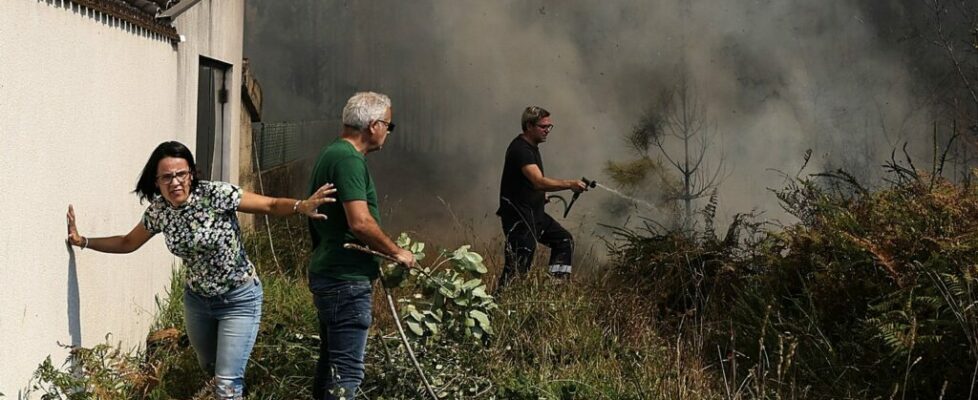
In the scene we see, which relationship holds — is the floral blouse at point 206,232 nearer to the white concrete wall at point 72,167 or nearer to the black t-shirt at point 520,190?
the white concrete wall at point 72,167

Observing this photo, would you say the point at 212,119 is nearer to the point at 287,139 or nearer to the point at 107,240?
the point at 287,139

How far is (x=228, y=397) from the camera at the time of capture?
4656 millimetres

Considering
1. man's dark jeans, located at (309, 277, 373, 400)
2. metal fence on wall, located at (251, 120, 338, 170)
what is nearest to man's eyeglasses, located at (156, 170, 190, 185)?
man's dark jeans, located at (309, 277, 373, 400)

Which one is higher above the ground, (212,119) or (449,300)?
(212,119)

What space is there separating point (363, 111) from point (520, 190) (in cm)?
278

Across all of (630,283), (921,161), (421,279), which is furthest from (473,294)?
(921,161)

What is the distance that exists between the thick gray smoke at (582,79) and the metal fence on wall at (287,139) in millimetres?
235

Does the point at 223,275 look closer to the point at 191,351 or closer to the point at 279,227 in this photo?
the point at 191,351

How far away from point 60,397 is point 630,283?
427cm

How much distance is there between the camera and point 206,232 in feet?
14.8

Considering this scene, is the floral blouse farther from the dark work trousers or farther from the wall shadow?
the dark work trousers

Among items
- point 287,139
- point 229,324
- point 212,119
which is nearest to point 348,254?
point 229,324

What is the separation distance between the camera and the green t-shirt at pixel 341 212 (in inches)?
180

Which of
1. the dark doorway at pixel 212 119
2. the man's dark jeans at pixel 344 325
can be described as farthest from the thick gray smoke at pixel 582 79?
the man's dark jeans at pixel 344 325
